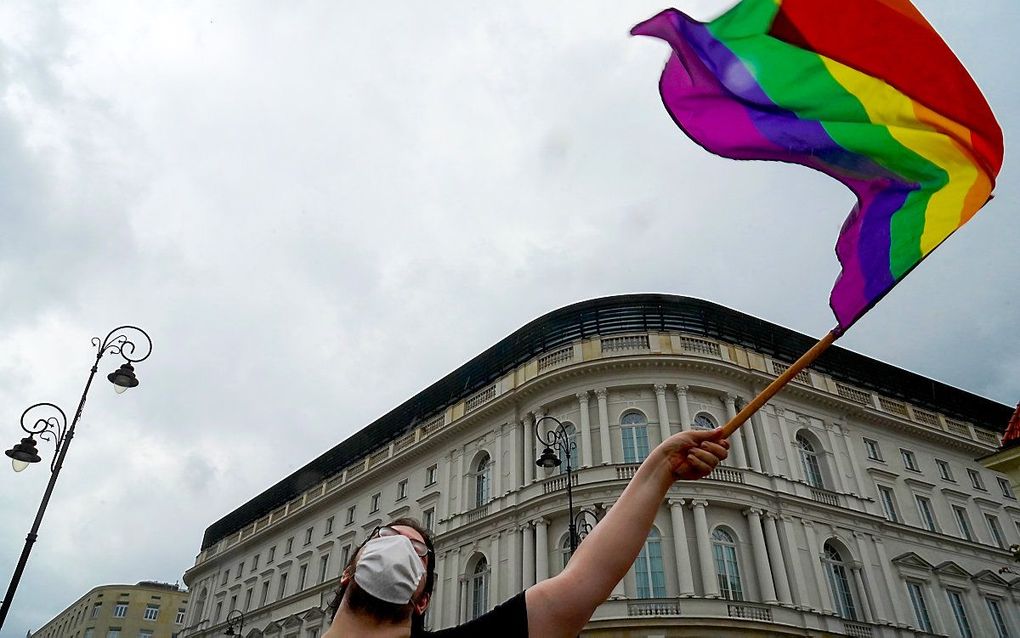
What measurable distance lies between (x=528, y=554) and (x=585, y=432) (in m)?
4.88

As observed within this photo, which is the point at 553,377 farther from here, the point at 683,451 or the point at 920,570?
the point at 683,451

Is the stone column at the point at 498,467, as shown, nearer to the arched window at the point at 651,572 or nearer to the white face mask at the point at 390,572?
the arched window at the point at 651,572

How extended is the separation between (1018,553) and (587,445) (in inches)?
507

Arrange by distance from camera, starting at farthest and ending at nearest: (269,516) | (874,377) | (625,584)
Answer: (269,516) → (874,377) → (625,584)

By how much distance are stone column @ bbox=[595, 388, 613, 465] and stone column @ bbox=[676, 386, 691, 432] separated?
2.68 meters

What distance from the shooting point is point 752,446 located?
85.1 feet

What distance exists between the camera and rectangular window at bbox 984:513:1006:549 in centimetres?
3048

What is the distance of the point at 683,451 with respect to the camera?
2.45 m

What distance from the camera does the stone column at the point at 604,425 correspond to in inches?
976

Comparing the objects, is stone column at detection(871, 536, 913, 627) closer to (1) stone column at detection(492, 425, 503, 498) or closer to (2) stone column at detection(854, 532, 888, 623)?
(2) stone column at detection(854, 532, 888, 623)

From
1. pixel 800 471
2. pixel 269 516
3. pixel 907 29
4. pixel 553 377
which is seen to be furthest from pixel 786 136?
pixel 269 516

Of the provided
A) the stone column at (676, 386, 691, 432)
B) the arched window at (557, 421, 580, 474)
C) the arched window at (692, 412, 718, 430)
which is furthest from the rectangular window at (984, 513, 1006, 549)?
the arched window at (557, 421, 580, 474)

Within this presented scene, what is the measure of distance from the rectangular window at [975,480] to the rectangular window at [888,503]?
20.0 ft

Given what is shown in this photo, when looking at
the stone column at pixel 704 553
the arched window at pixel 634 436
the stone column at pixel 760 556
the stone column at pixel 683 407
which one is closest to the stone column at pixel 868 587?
the stone column at pixel 760 556
